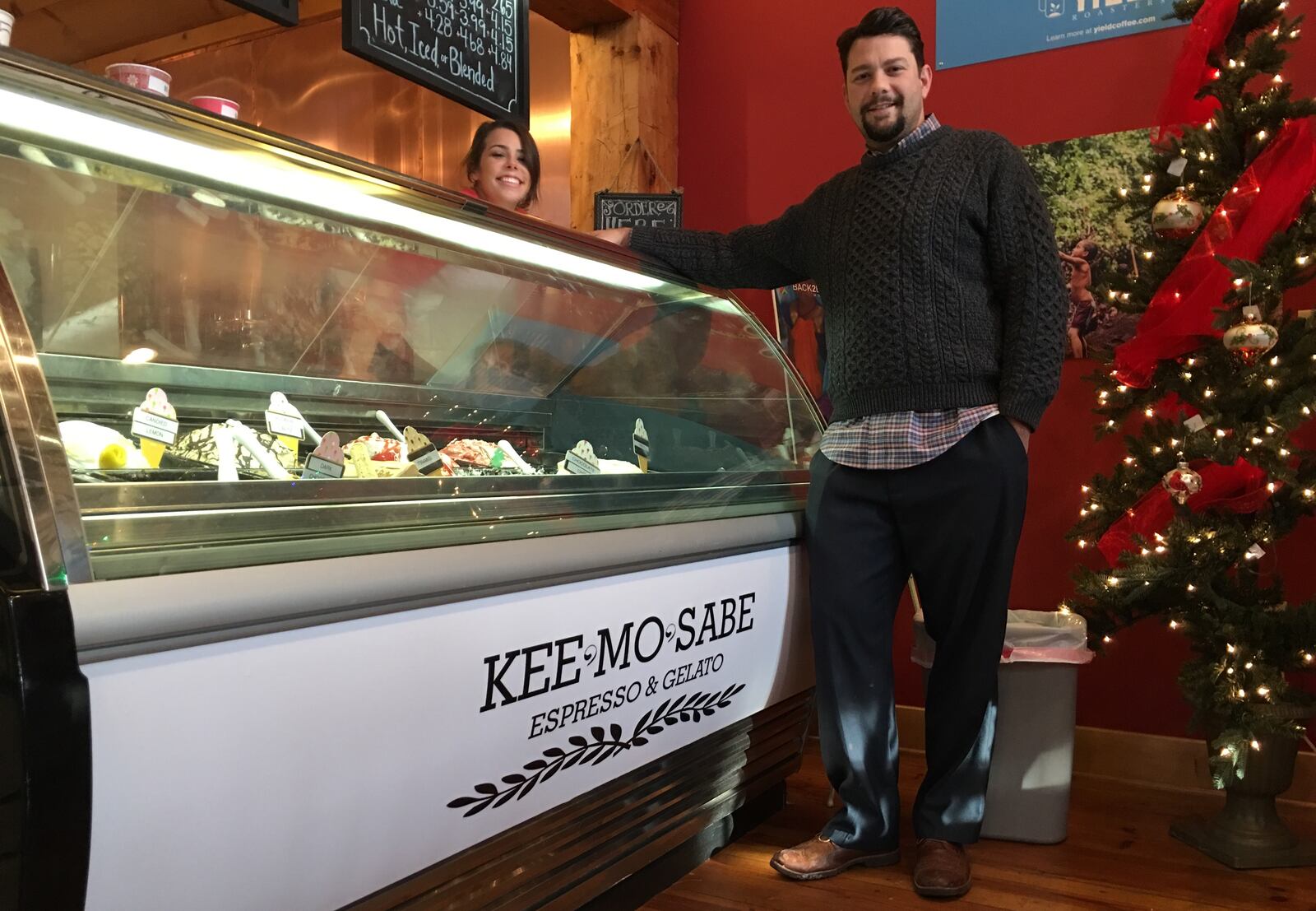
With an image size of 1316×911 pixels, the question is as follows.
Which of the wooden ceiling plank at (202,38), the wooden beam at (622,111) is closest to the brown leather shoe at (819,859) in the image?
the wooden beam at (622,111)

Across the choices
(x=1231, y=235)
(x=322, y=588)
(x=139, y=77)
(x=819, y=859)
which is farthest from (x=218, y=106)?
(x=1231, y=235)

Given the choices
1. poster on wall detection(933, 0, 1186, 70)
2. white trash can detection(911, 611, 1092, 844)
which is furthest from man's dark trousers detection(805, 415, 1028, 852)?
poster on wall detection(933, 0, 1186, 70)

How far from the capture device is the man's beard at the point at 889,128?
7.75 ft

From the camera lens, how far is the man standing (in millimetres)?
2283

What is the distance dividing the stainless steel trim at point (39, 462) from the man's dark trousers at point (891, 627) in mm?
1644

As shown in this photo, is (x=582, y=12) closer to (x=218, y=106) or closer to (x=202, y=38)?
(x=218, y=106)

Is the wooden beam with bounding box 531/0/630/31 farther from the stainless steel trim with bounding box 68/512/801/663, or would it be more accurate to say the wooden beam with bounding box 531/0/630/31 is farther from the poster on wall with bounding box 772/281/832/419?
the stainless steel trim with bounding box 68/512/801/663

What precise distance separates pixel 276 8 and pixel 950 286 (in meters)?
1.55

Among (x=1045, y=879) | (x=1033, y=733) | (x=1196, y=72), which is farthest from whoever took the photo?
(x=1196, y=72)

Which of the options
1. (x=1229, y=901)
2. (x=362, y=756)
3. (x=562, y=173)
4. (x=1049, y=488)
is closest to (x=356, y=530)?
(x=362, y=756)

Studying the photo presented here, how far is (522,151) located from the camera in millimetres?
2996

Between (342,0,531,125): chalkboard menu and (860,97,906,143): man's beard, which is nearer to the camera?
(860,97,906,143): man's beard

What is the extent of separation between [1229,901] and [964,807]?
574mm

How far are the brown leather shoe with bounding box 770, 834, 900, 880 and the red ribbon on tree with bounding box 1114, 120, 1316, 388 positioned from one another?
4.74ft
